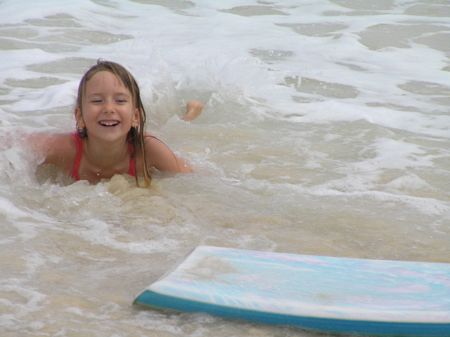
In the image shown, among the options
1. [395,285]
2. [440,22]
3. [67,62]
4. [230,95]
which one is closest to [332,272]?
[395,285]

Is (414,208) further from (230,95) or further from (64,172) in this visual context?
(230,95)

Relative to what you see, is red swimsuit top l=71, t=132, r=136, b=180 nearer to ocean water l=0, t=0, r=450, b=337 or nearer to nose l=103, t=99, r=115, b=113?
ocean water l=0, t=0, r=450, b=337

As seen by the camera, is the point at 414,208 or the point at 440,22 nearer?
the point at 414,208

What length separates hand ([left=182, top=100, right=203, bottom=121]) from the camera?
511 cm

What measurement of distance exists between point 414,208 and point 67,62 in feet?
12.4

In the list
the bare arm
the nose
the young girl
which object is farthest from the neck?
the nose

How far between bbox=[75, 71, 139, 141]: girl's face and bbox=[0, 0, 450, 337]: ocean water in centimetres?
24

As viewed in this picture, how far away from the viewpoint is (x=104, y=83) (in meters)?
3.80

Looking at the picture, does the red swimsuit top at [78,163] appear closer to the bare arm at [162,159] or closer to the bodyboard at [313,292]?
the bare arm at [162,159]

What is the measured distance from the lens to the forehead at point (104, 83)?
3801 mm

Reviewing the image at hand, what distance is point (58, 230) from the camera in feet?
10.2

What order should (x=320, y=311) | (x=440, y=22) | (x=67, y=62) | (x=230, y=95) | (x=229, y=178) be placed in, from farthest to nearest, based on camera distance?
(x=440, y=22)
(x=67, y=62)
(x=230, y=95)
(x=229, y=178)
(x=320, y=311)

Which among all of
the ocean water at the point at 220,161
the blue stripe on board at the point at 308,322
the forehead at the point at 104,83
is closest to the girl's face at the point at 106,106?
the forehead at the point at 104,83

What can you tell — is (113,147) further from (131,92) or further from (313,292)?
(313,292)
